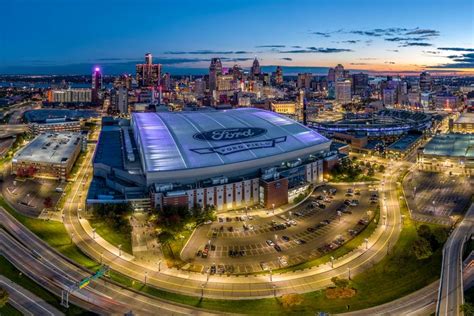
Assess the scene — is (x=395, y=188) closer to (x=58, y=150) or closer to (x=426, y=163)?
(x=426, y=163)

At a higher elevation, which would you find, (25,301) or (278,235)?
(278,235)

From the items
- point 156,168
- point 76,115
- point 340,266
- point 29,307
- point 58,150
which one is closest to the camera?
point 29,307

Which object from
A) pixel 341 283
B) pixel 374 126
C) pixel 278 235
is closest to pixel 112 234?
pixel 278 235

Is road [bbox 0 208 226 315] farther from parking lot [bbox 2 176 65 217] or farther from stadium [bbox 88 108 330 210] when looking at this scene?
stadium [bbox 88 108 330 210]

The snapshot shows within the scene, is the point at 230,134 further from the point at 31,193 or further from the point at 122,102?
the point at 122,102

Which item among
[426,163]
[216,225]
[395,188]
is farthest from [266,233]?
[426,163]

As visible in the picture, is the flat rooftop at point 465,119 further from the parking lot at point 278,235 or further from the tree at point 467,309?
the tree at point 467,309
